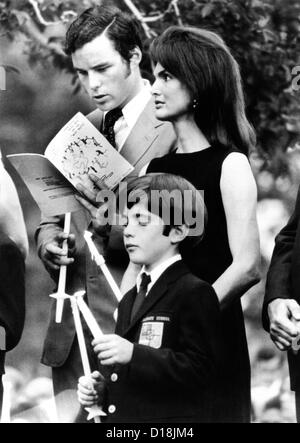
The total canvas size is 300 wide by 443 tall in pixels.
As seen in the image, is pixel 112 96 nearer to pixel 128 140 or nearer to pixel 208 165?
pixel 128 140

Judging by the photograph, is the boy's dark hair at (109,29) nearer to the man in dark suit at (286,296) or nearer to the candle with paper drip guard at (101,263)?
the candle with paper drip guard at (101,263)

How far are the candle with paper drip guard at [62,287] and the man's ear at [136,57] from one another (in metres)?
0.69

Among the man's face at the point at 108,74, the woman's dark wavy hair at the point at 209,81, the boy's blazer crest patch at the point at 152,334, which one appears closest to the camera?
the boy's blazer crest patch at the point at 152,334

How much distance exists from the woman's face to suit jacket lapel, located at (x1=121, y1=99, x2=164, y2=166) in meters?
0.09

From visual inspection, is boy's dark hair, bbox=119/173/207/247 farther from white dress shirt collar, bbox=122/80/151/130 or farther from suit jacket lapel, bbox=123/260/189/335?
white dress shirt collar, bbox=122/80/151/130

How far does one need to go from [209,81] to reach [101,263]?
86cm

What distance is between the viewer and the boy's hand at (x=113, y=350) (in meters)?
4.10

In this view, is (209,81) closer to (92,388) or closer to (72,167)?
(72,167)

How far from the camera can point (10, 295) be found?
4.84 m

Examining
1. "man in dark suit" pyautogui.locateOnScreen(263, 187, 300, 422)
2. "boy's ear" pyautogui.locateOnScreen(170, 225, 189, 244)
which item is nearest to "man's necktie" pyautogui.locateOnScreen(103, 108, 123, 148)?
"boy's ear" pyautogui.locateOnScreen(170, 225, 189, 244)

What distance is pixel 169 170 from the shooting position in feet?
14.8

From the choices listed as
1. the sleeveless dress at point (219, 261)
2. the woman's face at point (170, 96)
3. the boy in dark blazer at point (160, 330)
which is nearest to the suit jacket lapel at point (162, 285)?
the boy in dark blazer at point (160, 330)

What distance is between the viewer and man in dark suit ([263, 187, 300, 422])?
416 cm

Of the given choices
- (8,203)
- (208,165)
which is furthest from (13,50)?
(208,165)
